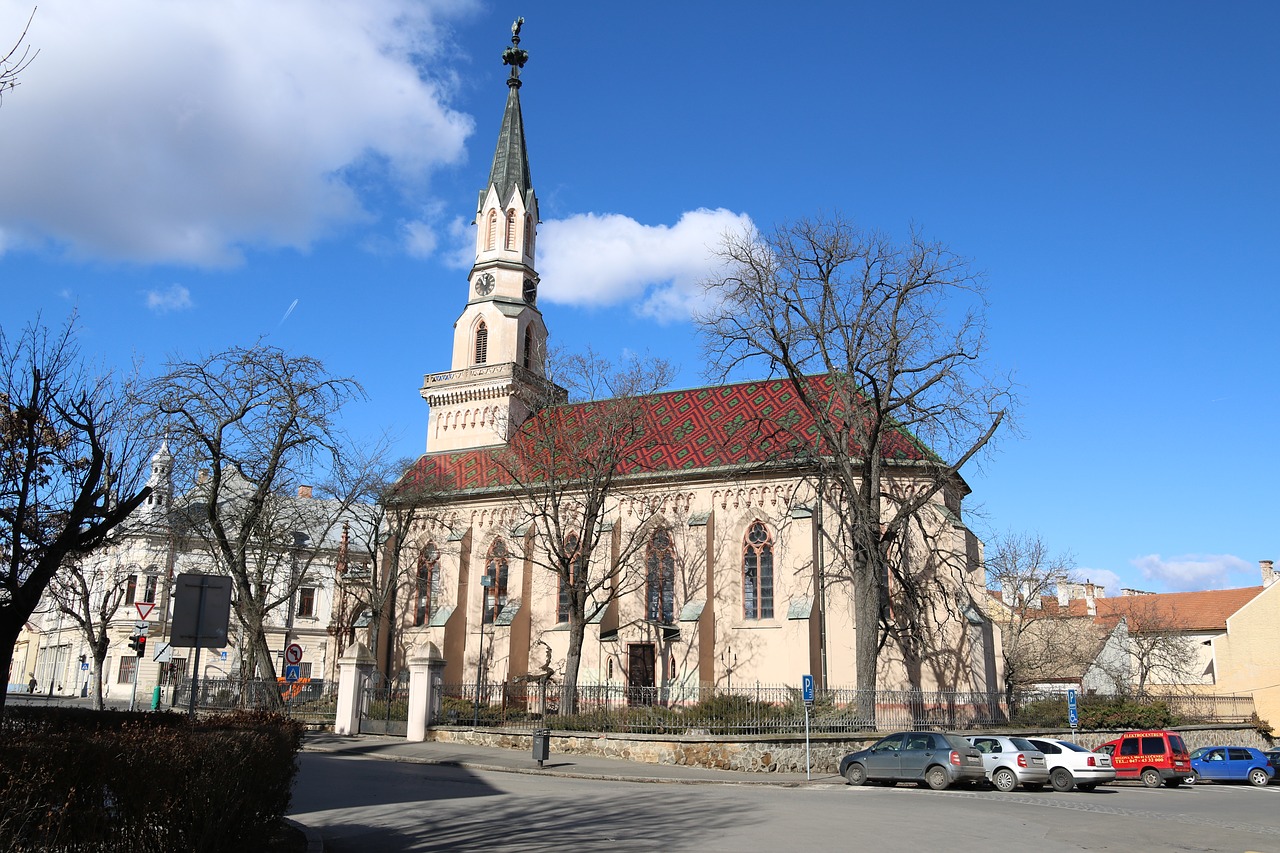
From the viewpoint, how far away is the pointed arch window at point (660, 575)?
3556cm

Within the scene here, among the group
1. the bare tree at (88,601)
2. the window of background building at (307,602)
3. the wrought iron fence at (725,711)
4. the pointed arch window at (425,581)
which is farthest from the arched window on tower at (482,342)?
the window of background building at (307,602)

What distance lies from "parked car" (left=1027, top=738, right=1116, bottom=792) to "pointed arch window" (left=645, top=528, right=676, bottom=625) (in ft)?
52.5

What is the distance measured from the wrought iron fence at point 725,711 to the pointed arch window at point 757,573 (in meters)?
3.11

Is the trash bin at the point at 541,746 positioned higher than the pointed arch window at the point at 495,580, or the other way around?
the pointed arch window at the point at 495,580

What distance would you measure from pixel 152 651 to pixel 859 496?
1697 inches

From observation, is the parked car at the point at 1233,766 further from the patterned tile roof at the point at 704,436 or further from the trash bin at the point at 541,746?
the trash bin at the point at 541,746

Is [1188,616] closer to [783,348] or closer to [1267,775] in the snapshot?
[1267,775]

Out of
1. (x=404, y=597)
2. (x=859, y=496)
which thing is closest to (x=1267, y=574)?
(x=859, y=496)

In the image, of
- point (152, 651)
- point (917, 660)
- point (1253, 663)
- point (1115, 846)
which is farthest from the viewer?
point (152, 651)

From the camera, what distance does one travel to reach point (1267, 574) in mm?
61094

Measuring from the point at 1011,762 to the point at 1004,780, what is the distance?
42 cm

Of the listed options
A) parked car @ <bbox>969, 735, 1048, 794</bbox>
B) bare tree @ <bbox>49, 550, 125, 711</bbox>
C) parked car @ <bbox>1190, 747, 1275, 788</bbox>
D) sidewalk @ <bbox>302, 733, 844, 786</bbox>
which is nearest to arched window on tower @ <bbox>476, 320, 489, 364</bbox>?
bare tree @ <bbox>49, 550, 125, 711</bbox>

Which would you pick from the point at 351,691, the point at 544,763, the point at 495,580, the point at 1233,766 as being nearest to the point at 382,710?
the point at 351,691

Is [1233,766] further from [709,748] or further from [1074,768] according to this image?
[709,748]
